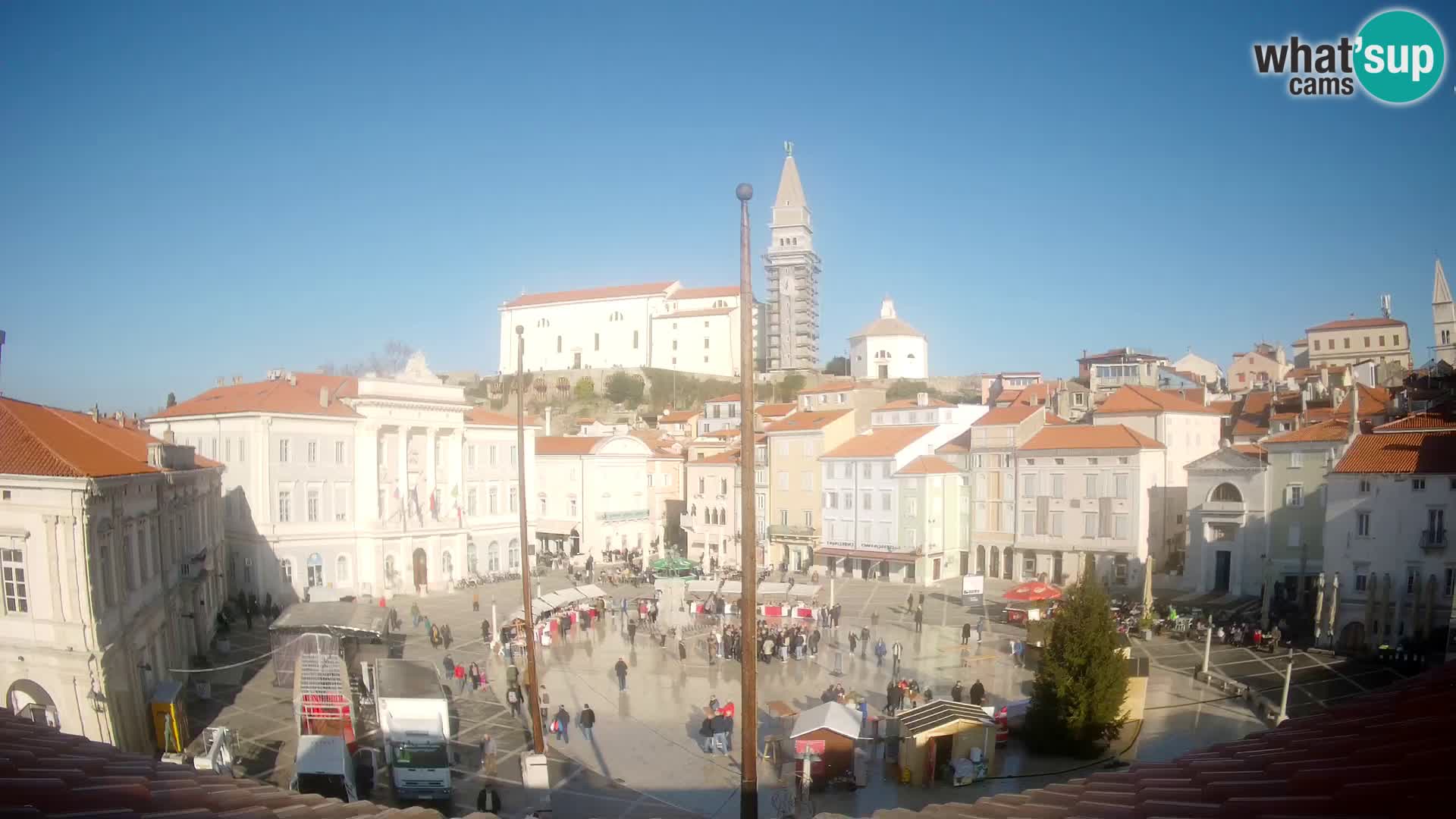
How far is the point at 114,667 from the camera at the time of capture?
18.4 meters

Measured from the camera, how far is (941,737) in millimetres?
18406

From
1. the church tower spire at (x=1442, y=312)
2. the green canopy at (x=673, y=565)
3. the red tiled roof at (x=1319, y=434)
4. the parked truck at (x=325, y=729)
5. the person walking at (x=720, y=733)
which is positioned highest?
the church tower spire at (x=1442, y=312)

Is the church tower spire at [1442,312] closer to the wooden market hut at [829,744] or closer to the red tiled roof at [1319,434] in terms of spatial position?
the red tiled roof at [1319,434]

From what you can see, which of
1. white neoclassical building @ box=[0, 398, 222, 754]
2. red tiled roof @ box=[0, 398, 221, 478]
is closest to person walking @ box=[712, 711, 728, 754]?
white neoclassical building @ box=[0, 398, 222, 754]

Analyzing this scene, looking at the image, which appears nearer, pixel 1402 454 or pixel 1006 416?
pixel 1402 454

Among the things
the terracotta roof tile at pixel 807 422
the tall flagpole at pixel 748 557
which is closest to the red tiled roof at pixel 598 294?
the terracotta roof tile at pixel 807 422

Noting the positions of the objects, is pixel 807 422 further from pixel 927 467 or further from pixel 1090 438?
pixel 1090 438

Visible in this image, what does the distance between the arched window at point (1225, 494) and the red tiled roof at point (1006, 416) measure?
32.5 ft

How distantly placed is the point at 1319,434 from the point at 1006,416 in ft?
46.0

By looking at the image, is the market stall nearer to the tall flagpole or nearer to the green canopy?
the green canopy

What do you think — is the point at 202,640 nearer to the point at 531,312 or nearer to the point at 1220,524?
the point at 1220,524

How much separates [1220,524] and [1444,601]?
10.9 metres

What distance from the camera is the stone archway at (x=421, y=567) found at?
44.3 metres

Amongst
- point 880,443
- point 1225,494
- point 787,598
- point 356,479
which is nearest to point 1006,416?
point 880,443
